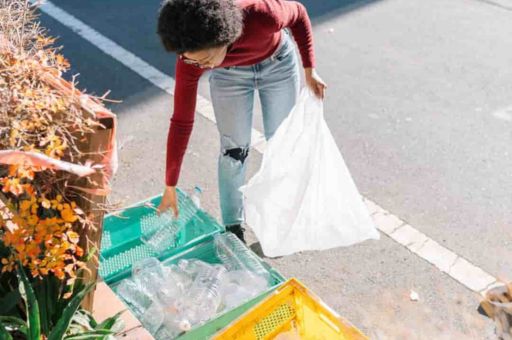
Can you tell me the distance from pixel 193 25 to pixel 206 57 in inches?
6.9

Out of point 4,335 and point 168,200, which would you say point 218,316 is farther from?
point 4,335

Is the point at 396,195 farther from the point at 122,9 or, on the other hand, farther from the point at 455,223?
the point at 122,9

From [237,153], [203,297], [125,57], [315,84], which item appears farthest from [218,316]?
[125,57]

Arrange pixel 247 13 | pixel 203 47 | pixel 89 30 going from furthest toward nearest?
pixel 89 30
pixel 247 13
pixel 203 47

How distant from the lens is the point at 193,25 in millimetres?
2326

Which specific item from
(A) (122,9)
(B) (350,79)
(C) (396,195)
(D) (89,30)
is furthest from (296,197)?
(A) (122,9)

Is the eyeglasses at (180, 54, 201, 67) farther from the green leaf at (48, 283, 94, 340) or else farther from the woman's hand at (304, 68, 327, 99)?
the green leaf at (48, 283, 94, 340)

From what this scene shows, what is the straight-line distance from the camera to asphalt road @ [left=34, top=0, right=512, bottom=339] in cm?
337

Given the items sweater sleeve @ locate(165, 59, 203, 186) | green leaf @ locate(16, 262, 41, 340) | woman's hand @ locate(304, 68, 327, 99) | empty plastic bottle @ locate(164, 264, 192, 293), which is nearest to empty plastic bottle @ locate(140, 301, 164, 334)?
empty plastic bottle @ locate(164, 264, 192, 293)

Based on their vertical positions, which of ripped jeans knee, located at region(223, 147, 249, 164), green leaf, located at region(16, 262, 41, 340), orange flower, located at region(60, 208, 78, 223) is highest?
orange flower, located at region(60, 208, 78, 223)

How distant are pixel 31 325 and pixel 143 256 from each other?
46.8 inches

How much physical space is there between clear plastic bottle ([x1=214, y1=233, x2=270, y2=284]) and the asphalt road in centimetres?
51

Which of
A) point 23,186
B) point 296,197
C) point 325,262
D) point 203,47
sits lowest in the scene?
point 325,262

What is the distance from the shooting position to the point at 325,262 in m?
3.55
